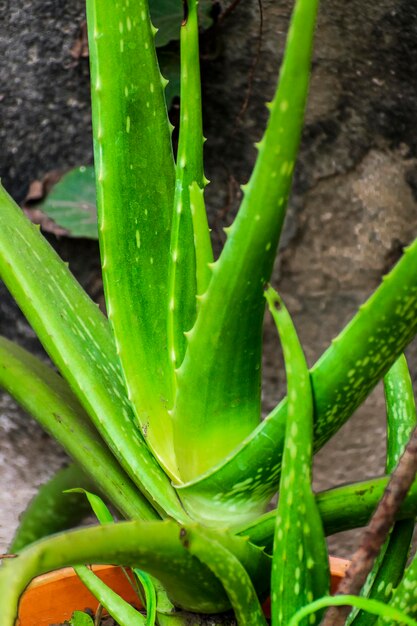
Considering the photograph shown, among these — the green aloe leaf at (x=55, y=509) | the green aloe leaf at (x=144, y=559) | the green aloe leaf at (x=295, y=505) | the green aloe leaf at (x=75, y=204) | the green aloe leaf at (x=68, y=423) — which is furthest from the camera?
the green aloe leaf at (x=75, y=204)

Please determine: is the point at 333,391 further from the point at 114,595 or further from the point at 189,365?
the point at 114,595

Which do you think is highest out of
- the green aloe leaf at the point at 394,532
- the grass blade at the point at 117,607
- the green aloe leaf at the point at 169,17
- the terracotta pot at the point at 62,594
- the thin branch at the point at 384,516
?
the green aloe leaf at the point at 169,17

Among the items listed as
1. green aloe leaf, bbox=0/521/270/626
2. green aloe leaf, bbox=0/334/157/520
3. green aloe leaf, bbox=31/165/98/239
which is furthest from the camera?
green aloe leaf, bbox=31/165/98/239

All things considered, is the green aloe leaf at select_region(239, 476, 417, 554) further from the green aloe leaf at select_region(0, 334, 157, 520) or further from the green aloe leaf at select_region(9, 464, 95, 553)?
the green aloe leaf at select_region(9, 464, 95, 553)

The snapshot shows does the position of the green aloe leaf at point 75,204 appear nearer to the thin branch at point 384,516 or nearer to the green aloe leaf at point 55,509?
the green aloe leaf at point 55,509

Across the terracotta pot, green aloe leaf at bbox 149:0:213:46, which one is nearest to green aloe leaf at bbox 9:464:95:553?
the terracotta pot

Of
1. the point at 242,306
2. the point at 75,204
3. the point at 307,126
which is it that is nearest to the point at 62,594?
the point at 242,306

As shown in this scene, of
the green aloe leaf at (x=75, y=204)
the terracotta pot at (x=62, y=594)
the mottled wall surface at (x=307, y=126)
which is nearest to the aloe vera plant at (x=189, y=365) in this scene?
the terracotta pot at (x=62, y=594)
